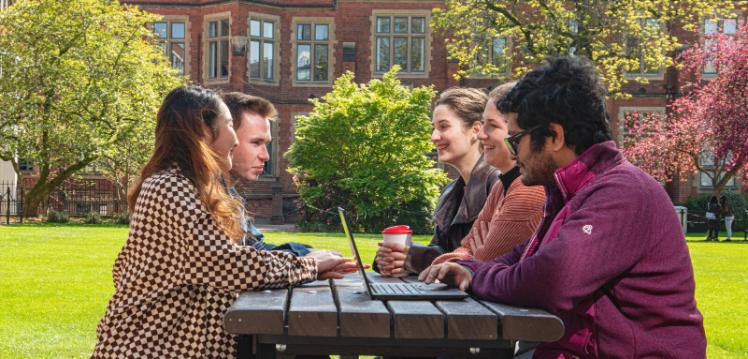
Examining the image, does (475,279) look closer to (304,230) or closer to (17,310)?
(17,310)

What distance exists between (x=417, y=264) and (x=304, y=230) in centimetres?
2270

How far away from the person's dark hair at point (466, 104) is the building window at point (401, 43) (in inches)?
1136

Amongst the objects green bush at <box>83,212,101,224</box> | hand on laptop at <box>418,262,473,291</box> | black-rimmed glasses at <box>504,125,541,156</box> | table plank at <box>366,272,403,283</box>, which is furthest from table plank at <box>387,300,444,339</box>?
green bush at <box>83,212,101,224</box>

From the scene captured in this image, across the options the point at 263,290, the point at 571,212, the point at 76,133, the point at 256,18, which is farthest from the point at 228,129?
the point at 256,18

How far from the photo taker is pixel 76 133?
91.3 ft

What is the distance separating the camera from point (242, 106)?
470 centimetres

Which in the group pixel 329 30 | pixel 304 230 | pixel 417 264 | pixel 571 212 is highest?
pixel 329 30

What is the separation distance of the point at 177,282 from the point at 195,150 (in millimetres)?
490

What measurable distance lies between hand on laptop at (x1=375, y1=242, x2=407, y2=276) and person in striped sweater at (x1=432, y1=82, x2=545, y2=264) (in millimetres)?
242

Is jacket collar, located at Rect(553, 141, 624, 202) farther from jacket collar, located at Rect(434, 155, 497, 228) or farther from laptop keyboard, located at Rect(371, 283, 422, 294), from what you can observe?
jacket collar, located at Rect(434, 155, 497, 228)

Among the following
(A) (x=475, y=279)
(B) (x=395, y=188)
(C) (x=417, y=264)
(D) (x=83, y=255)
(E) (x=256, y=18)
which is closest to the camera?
(A) (x=475, y=279)

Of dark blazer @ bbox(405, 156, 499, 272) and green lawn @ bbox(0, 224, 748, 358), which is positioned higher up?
dark blazer @ bbox(405, 156, 499, 272)

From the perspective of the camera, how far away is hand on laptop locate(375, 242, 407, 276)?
165 inches

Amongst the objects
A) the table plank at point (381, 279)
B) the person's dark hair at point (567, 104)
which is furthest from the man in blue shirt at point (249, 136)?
the person's dark hair at point (567, 104)
